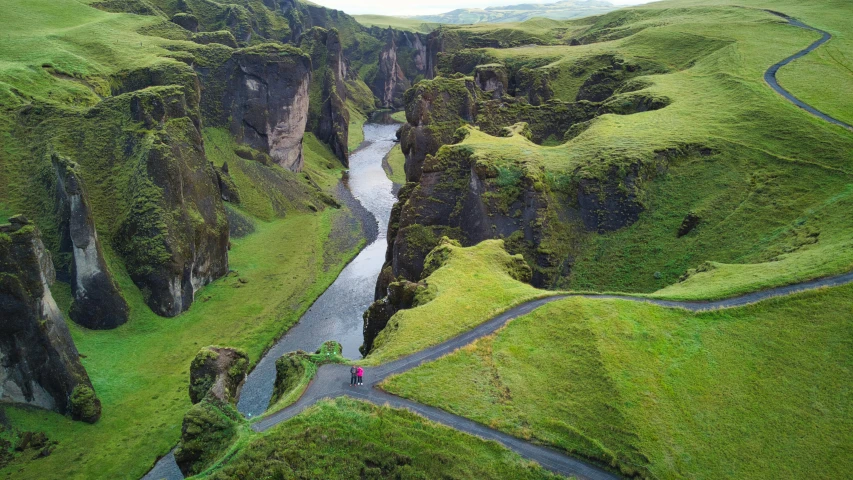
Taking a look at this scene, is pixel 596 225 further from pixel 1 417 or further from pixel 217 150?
pixel 217 150

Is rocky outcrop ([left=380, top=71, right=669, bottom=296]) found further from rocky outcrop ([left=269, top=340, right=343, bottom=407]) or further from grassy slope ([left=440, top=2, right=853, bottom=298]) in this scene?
rocky outcrop ([left=269, top=340, right=343, bottom=407])

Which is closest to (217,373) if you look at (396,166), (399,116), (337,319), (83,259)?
(83,259)

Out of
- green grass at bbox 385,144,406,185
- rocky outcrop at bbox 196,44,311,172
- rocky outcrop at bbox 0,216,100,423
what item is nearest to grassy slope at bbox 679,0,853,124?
green grass at bbox 385,144,406,185

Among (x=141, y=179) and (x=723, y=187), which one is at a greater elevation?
(x=141, y=179)

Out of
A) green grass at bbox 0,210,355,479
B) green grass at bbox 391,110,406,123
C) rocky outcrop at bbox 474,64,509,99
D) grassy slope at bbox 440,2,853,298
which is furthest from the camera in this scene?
green grass at bbox 391,110,406,123

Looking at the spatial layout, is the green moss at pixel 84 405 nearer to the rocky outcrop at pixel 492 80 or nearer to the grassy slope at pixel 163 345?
the grassy slope at pixel 163 345

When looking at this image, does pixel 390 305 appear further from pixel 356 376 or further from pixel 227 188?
pixel 227 188
